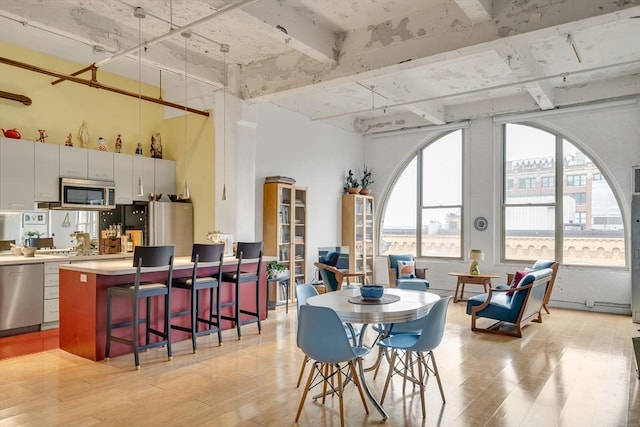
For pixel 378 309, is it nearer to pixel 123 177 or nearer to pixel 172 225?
pixel 172 225

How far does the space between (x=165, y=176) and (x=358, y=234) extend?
3.97 metres

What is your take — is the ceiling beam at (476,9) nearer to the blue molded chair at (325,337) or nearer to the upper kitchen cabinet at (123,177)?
the blue molded chair at (325,337)

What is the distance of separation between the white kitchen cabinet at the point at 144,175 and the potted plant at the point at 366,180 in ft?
13.8

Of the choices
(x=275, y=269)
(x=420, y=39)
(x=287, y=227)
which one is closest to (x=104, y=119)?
(x=287, y=227)

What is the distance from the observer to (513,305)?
18.6 feet

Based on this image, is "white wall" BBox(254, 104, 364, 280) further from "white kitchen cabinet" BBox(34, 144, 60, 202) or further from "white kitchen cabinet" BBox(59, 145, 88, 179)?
"white kitchen cabinet" BBox(34, 144, 60, 202)

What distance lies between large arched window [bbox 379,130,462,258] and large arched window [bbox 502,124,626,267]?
3.09 ft

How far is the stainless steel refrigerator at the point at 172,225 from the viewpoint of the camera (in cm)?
679

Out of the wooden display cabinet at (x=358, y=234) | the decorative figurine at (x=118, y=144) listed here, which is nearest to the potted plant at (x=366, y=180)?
the wooden display cabinet at (x=358, y=234)

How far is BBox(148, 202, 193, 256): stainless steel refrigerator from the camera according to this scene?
6789mm

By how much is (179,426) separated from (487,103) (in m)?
7.51

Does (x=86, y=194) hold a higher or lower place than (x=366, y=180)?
lower

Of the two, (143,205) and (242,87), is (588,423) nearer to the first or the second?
(242,87)

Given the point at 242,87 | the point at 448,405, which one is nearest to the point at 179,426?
the point at 448,405
